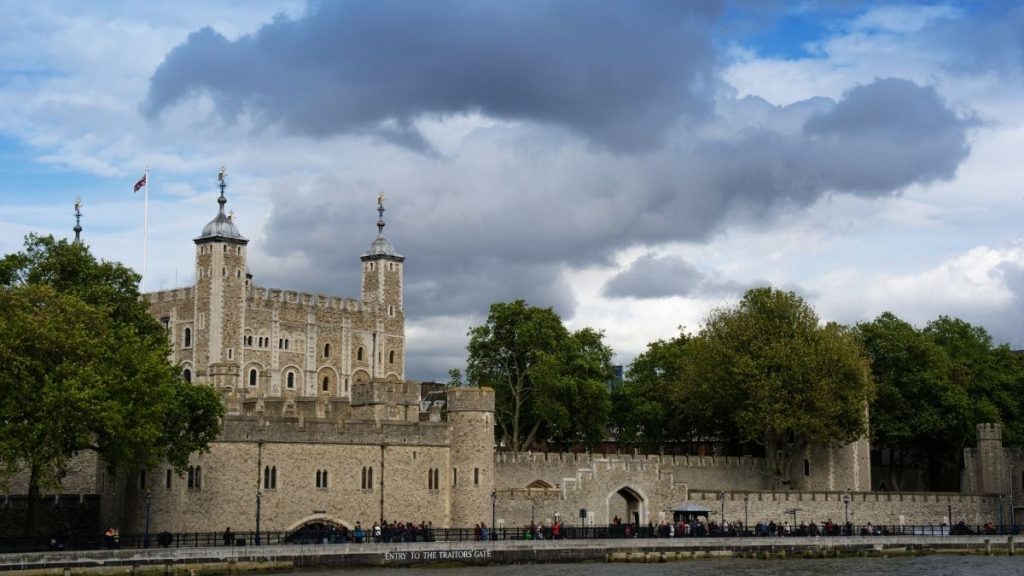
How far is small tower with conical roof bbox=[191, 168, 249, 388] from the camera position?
8788cm

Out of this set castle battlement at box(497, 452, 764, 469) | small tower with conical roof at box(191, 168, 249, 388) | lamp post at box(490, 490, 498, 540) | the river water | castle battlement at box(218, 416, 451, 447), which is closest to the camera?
the river water

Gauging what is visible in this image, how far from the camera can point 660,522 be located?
207ft

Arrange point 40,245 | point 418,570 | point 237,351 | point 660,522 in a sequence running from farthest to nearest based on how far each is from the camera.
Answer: point 237,351 < point 660,522 < point 40,245 < point 418,570

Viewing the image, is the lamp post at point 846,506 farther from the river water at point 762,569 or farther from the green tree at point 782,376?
the river water at point 762,569

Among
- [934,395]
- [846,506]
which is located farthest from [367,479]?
[934,395]

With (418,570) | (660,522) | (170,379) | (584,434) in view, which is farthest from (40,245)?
(584,434)

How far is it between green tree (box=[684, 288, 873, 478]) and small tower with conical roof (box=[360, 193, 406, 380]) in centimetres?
2817

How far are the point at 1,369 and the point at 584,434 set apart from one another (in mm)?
38350

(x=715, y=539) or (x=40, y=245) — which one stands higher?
(x=40, y=245)

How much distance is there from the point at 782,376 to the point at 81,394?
37.6 m

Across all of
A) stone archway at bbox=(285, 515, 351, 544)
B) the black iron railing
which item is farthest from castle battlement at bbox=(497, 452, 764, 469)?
stone archway at bbox=(285, 515, 351, 544)

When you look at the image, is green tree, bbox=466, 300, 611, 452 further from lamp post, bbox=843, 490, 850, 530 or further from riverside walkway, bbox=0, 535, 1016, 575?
riverside walkway, bbox=0, 535, 1016, 575

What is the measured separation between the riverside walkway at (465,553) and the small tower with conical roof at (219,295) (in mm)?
38974

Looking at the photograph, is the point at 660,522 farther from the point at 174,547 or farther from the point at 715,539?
the point at 174,547
